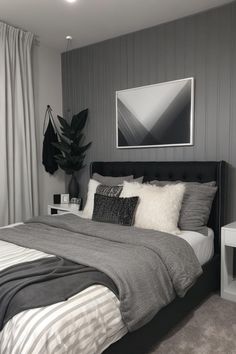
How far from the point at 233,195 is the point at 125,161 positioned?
124 centimetres

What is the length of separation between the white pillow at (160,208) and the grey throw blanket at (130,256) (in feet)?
0.46

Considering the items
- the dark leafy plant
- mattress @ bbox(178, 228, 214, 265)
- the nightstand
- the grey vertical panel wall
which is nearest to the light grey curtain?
the nightstand

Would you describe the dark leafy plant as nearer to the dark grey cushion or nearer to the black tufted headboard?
the black tufted headboard

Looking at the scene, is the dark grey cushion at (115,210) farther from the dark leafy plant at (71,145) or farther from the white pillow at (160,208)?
the dark leafy plant at (71,145)

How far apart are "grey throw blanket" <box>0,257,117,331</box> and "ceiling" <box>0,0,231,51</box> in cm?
228

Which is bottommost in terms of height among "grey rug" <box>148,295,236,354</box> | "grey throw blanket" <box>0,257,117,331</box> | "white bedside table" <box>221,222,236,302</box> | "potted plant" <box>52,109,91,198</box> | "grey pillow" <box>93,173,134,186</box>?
"grey rug" <box>148,295,236,354</box>

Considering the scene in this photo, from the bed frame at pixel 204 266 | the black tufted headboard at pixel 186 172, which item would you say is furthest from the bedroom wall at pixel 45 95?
the black tufted headboard at pixel 186 172

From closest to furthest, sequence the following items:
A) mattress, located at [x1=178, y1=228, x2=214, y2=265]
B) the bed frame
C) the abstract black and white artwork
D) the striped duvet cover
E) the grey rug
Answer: the striped duvet cover, the bed frame, the grey rug, mattress, located at [x1=178, y1=228, x2=214, y2=265], the abstract black and white artwork

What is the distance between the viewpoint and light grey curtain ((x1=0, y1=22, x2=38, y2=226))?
3.14 meters

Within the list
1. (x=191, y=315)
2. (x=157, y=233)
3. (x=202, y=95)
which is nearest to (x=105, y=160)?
(x=202, y=95)

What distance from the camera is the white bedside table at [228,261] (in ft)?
7.68

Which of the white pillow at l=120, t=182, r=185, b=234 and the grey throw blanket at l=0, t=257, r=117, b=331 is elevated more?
the white pillow at l=120, t=182, r=185, b=234

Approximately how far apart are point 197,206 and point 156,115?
111 cm

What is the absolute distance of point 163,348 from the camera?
5.93ft
